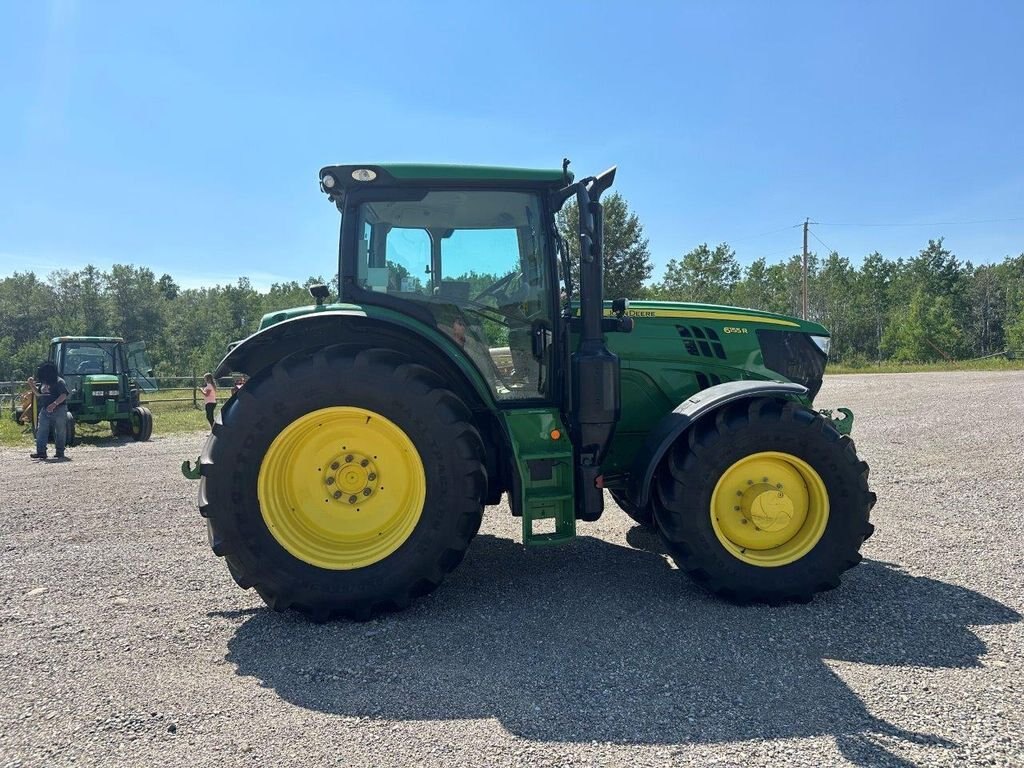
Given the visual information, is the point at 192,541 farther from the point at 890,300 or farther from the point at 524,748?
the point at 890,300

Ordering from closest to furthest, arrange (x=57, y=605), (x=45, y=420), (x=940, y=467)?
(x=57, y=605) < (x=940, y=467) < (x=45, y=420)

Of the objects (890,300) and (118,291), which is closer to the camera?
(118,291)

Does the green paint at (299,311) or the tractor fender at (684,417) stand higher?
the green paint at (299,311)

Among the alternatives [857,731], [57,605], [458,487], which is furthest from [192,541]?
[857,731]

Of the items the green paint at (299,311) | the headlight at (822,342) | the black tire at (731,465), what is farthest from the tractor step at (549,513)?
the headlight at (822,342)

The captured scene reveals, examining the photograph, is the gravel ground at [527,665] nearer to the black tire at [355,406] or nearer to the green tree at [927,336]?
the black tire at [355,406]

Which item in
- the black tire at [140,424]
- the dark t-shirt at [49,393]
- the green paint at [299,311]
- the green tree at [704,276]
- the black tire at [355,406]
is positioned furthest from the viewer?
the green tree at [704,276]

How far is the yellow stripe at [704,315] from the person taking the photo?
439 cm

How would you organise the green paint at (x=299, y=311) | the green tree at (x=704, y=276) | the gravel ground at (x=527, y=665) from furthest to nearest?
the green tree at (x=704, y=276) < the green paint at (x=299, y=311) < the gravel ground at (x=527, y=665)

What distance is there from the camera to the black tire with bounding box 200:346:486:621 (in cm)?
335

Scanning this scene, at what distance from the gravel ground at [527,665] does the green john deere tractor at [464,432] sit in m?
0.33

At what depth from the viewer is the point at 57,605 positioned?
370 cm

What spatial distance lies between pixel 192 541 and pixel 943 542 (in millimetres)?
5671

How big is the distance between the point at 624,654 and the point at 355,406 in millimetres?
1855
